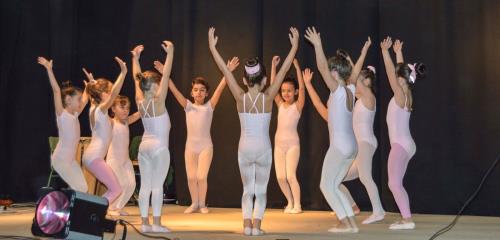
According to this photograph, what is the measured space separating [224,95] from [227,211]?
1.72 m

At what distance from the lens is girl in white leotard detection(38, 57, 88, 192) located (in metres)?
6.34

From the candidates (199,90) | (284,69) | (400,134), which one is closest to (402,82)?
(400,134)

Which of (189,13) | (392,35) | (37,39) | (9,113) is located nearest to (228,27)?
(189,13)

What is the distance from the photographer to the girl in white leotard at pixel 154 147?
5410 mm

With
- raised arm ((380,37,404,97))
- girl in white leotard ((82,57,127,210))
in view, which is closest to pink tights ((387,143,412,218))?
raised arm ((380,37,404,97))

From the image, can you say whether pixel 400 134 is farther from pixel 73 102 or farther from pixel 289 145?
pixel 73 102

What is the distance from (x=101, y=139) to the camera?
6773 mm

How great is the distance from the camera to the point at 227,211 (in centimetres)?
779

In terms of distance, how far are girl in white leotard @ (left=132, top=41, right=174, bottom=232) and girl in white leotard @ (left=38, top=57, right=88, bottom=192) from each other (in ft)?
3.82

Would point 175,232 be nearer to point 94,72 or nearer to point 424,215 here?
point 424,215

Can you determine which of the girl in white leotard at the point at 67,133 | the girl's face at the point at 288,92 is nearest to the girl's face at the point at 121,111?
the girl in white leotard at the point at 67,133

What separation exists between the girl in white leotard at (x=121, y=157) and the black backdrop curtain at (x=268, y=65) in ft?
4.35

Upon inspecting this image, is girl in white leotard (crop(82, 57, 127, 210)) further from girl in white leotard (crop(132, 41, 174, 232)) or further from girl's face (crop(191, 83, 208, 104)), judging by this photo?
girl's face (crop(191, 83, 208, 104))

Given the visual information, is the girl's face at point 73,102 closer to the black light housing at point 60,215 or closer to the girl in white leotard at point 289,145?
the girl in white leotard at point 289,145
